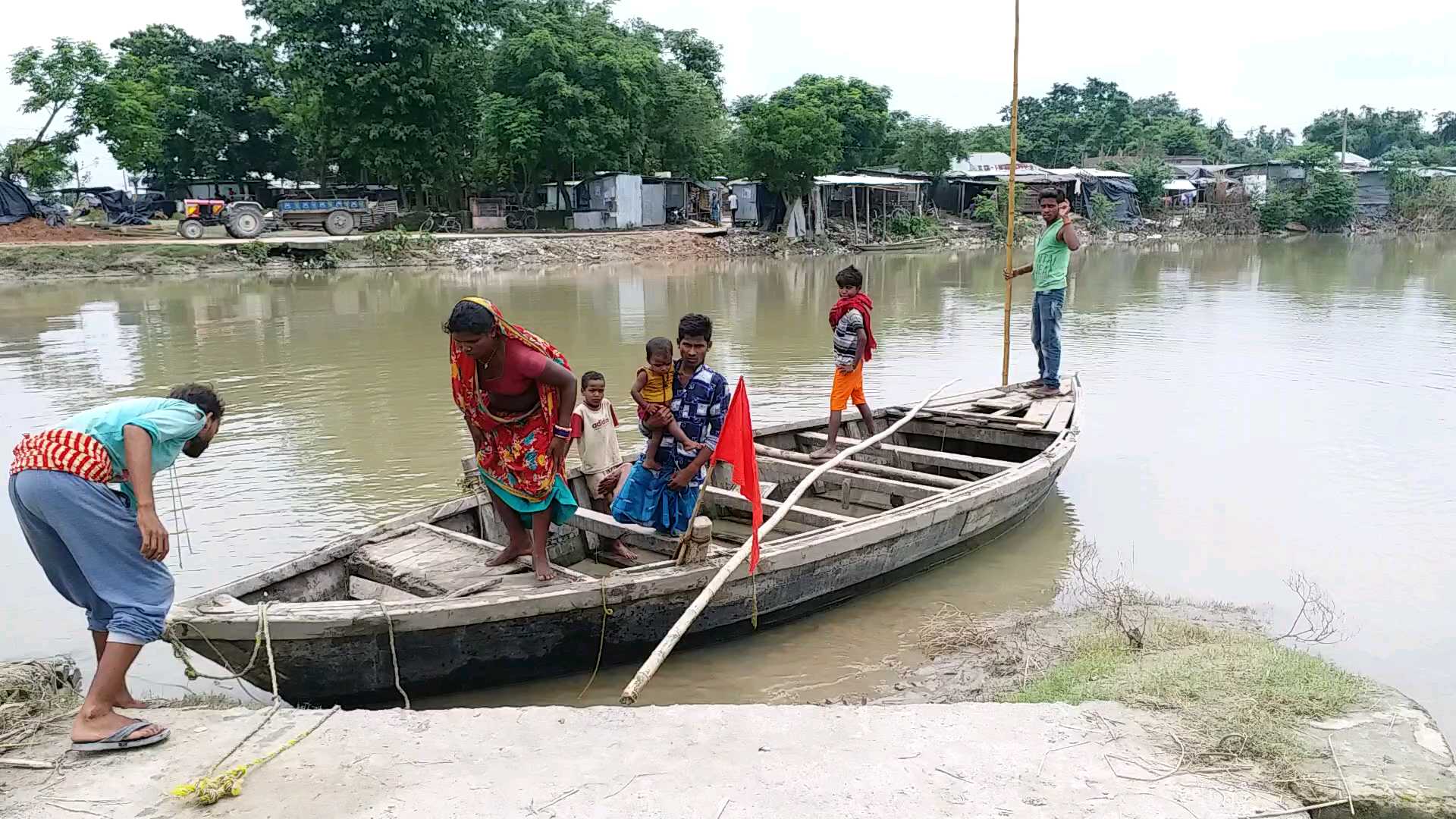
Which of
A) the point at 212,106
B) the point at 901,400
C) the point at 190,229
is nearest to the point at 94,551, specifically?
the point at 901,400

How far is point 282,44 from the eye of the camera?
28.0 metres

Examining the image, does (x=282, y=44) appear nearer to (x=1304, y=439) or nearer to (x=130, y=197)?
(x=130, y=197)

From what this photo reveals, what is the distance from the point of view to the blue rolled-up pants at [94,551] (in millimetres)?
2904

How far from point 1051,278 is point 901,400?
2.73 m

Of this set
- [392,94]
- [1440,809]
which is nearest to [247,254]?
[392,94]

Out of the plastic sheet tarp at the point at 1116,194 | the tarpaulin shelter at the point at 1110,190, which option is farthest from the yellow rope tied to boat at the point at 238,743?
the plastic sheet tarp at the point at 1116,194

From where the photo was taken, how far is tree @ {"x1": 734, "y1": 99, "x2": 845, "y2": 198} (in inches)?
1154

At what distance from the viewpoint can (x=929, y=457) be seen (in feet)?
21.5

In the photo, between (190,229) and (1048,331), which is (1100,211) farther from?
(1048,331)

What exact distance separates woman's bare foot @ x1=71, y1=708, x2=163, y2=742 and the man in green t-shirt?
653cm

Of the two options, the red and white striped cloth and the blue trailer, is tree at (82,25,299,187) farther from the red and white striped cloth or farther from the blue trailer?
the red and white striped cloth

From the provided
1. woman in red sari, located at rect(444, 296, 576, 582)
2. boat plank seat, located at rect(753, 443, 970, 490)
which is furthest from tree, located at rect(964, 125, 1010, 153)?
woman in red sari, located at rect(444, 296, 576, 582)

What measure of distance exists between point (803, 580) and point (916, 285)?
714 inches

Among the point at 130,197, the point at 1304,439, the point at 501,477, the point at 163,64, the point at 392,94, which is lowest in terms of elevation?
the point at 1304,439
